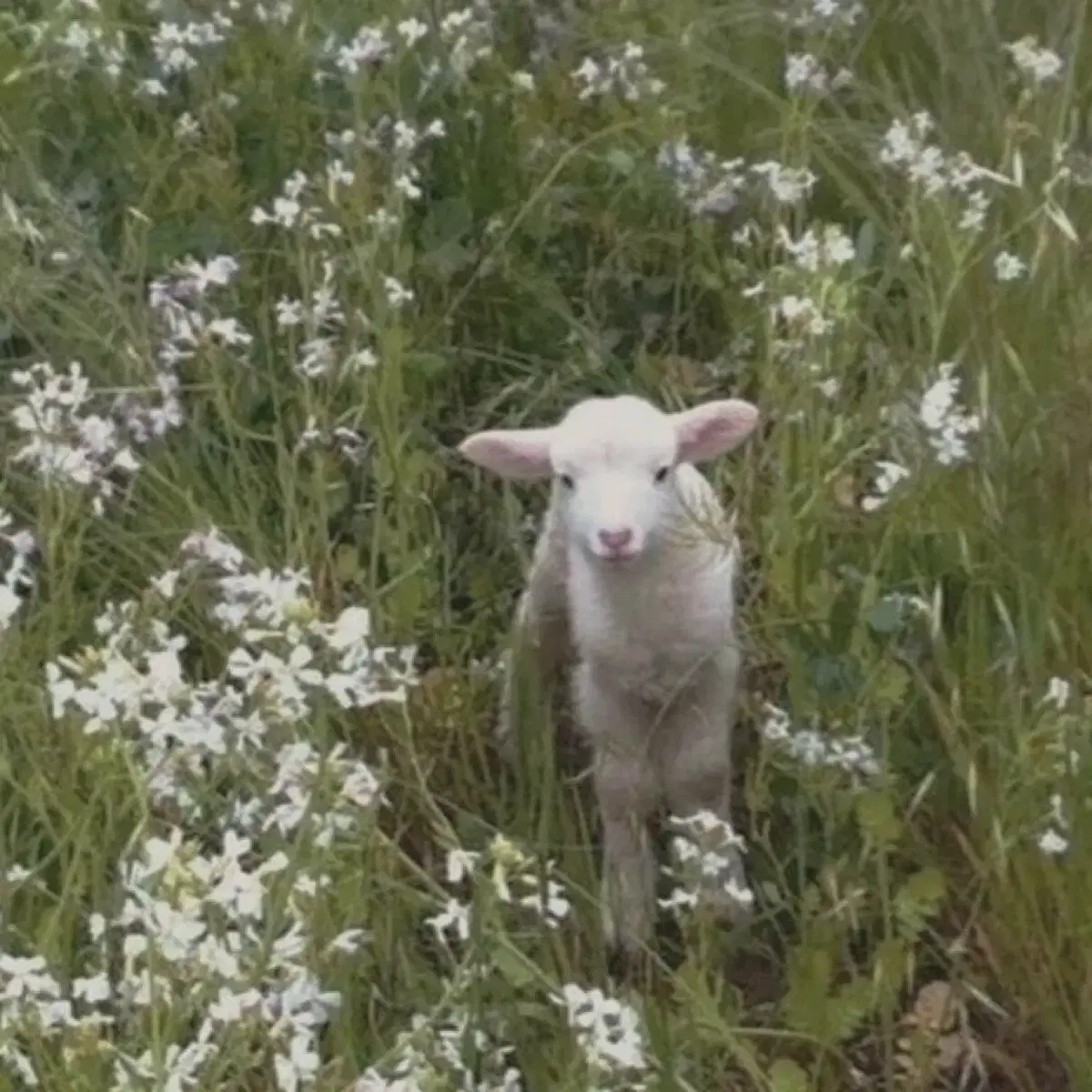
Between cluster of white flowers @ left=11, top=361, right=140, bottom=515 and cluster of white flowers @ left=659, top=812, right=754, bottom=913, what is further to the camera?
cluster of white flowers @ left=11, top=361, right=140, bottom=515

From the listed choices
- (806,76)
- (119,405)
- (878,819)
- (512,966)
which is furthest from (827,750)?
(806,76)

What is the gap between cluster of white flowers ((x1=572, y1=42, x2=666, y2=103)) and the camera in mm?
2910

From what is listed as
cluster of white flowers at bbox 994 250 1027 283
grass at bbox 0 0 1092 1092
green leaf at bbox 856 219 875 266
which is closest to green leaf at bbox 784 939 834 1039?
grass at bbox 0 0 1092 1092

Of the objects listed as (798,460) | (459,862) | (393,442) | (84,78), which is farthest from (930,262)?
(84,78)

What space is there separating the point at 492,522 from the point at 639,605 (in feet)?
1.64

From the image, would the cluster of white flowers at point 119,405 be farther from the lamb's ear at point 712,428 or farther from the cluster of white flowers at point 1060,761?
the cluster of white flowers at point 1060,761

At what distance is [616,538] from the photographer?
2010 millimetres

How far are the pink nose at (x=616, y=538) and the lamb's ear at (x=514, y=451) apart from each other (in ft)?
0.50

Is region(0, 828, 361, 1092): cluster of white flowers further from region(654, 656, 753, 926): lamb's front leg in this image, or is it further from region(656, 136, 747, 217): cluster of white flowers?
region(656, 136, 747, 217): cluster of white flowers

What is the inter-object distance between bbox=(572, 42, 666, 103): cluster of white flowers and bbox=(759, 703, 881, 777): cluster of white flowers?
1.05 metres

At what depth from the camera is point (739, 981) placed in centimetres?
215

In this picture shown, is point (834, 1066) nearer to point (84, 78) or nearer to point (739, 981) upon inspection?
point (739, 981)

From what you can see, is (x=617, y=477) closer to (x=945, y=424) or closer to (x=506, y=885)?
(x=945, y=424)

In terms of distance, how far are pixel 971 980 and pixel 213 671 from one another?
768 mm
